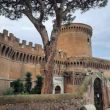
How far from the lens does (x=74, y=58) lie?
34906 mm

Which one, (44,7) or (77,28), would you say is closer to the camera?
(44,7)

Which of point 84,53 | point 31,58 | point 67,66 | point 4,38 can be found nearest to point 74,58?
point 67,66

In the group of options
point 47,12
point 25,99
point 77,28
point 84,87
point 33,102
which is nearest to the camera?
point 25,99

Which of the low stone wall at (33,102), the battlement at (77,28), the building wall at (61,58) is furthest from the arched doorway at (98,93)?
the battlement at (77,28)

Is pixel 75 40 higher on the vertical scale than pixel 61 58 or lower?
higher

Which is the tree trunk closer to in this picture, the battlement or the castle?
the castle

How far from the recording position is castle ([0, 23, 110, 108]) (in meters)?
24.6

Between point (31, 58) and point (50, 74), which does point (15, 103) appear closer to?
point (50, 74)

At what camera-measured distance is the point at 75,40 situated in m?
38.1

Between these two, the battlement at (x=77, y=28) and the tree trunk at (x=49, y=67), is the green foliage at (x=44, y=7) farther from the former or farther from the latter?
the battlement at (x=77, y=28)

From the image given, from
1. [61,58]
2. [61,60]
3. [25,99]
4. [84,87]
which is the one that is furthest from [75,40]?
[25,99]

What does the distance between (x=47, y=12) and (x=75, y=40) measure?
79.8 feet

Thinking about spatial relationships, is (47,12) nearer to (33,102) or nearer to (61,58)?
(33,102)

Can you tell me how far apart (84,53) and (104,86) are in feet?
61.9
